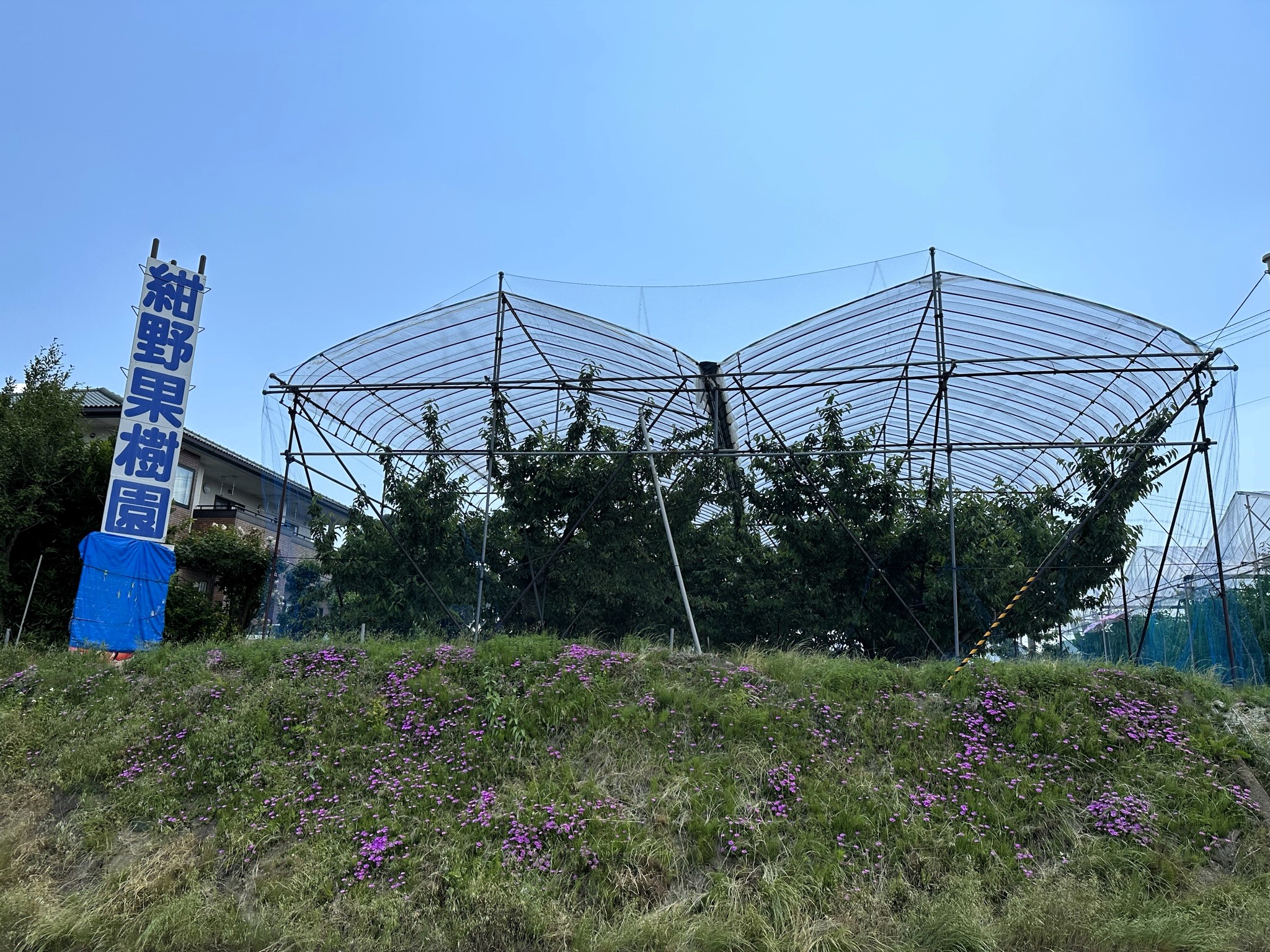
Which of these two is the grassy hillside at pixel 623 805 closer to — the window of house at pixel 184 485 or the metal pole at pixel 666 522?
the metal pole at pixel 666 522

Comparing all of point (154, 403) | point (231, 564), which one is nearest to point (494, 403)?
point (154, 403)

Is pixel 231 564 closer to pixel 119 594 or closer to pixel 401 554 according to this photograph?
pixel 401 554

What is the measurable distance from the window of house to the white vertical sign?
43.0 ft

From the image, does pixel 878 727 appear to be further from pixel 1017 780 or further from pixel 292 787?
pixel 292 787

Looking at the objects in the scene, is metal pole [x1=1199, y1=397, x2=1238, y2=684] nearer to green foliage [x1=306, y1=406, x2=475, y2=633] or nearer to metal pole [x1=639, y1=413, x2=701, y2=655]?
metal pole [x1=639, y1=413, x2=701, y2=655]

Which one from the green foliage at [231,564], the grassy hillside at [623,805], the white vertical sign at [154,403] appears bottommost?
the grassy hillside at [623,805]

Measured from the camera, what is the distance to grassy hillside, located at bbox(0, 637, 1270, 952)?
19.9ft

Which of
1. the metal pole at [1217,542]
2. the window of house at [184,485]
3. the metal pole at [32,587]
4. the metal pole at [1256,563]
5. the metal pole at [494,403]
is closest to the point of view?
the metal pole at [1217,542]

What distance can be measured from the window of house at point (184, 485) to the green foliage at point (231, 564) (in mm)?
4794

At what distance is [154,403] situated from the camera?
1153 centimetres

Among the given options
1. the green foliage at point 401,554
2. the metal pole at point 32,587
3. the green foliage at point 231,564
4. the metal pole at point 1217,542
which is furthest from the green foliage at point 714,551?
the green foliage at point 231,564

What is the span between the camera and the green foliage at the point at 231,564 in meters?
18.4

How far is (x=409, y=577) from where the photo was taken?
541 inches

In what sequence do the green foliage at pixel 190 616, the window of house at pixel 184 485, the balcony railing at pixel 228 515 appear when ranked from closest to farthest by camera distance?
the green foliage at pixel 190 616
the window of house at pixel 184 485
the balcony railing at pixel 228 515
